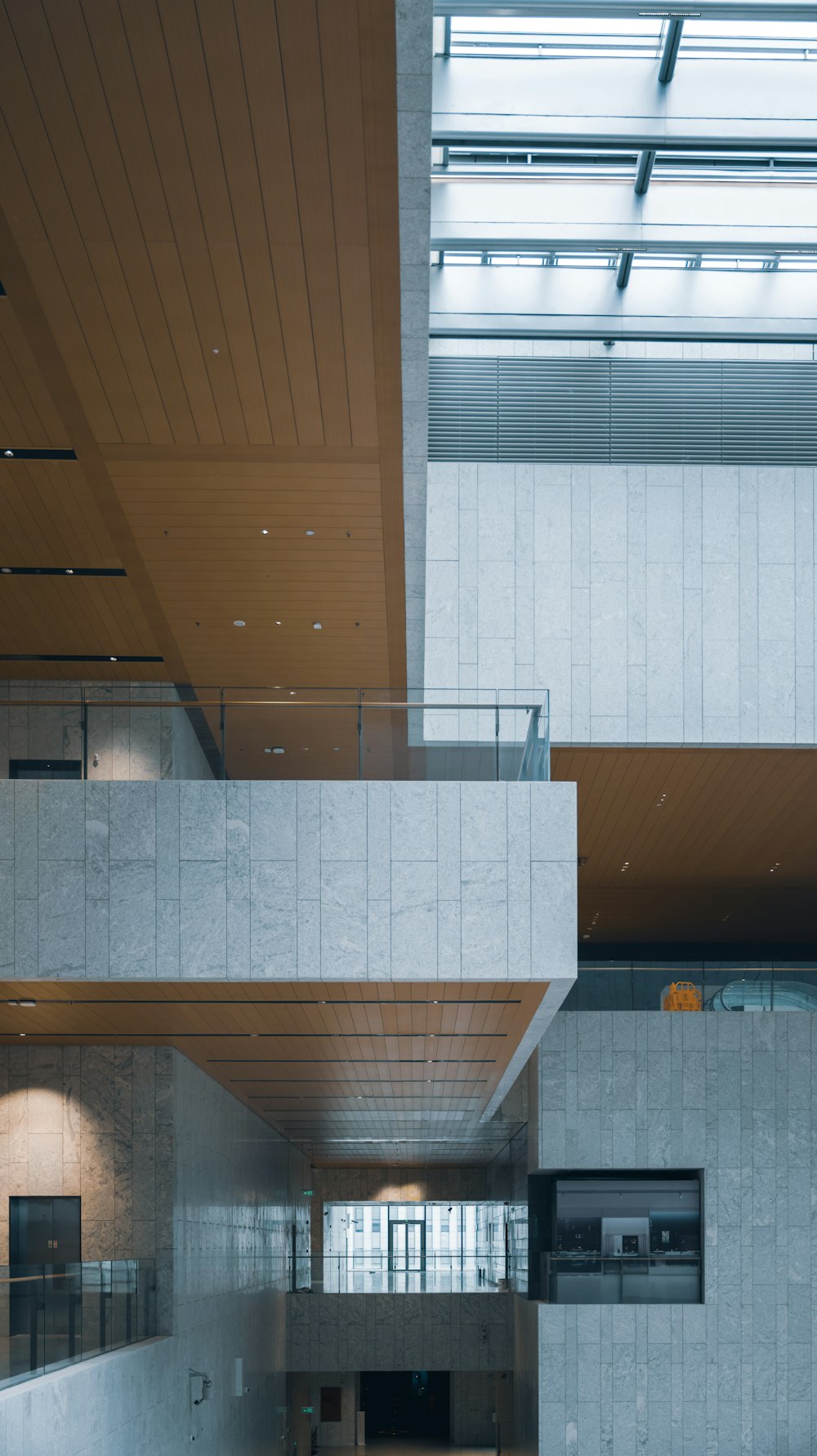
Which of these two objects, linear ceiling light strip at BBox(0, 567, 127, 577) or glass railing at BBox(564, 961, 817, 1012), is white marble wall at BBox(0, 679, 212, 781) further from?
glass railing at BBox(564, 961, 817, 1012)

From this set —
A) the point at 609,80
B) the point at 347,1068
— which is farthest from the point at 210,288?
the point at 347,1068

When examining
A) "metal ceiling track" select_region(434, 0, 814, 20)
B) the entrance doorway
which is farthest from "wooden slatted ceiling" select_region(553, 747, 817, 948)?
the entrance doorway

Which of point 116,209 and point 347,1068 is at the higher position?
point 116,209

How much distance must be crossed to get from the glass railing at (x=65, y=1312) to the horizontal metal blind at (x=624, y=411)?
1191cm

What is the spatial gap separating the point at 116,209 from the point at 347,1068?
14466mm

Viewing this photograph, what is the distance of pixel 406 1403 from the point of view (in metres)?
48.2

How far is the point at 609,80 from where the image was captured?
55.6 ft

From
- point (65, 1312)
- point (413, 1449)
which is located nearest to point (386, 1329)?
point (413, 1449)

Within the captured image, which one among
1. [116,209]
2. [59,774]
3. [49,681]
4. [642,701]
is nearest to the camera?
[116,209]

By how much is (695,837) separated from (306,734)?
13.0 metres

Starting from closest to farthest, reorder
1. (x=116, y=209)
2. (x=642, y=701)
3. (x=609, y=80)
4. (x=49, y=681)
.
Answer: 1. (x=116, y=209)
2. (x=609, y=80)
3. (x=49, y=681)
4. (x=642, y=701)

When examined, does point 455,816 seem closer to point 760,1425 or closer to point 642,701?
point 642,701

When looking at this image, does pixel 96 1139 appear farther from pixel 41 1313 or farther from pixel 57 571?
pixel 57 571

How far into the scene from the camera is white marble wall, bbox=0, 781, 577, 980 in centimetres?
1365
